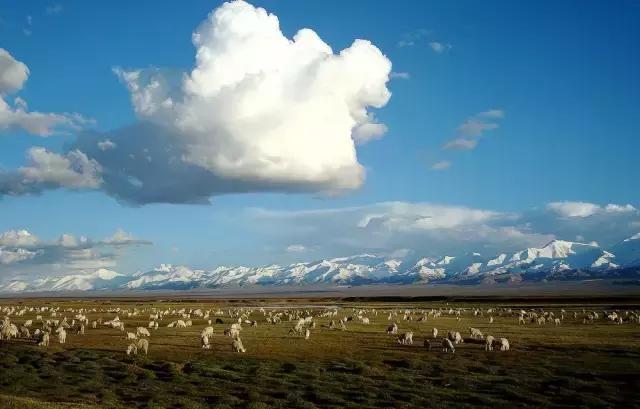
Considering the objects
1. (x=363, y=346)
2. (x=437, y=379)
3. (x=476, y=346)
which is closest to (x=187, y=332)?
(x=363, y=346)

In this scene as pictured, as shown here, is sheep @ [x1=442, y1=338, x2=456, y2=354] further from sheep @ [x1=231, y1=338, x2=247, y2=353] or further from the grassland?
sheep @ [x1=231, y1=338, x2=247, y2=353]

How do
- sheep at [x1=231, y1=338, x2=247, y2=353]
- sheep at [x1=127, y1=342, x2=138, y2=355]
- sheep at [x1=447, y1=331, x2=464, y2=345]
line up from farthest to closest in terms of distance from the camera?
sheep at [x1=447, y1=331, x2=464, y2=345] → sheep at [x1=231, y1=338, x2=247, y2=353] → sheep at [x1=127, y1=342, x2=138, y2=355]

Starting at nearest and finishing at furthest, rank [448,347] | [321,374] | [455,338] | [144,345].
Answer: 1. [321,374]
2. [144,345]
3. [448,347]
4. [455,338]

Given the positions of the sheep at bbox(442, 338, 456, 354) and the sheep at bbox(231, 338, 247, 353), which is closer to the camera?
the sheep at bbox(442, 338, 456, 354)

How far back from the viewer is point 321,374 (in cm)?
3816

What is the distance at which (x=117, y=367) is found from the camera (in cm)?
4056

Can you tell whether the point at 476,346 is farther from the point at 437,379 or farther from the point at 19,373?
the point at 19,373

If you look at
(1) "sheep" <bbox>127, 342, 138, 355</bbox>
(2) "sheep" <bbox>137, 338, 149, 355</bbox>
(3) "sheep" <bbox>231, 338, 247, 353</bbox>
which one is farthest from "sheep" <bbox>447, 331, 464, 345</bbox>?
(1) "sheep" <bbox>127, 342, 138, 355</bbox>

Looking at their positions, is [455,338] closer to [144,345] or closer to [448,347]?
[448,347]

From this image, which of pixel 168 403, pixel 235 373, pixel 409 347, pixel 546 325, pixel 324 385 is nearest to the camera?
pixel 168 403

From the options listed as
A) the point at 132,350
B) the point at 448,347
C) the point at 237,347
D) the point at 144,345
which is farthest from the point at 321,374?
the point at 132,350

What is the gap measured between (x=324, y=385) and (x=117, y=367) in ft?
52.7

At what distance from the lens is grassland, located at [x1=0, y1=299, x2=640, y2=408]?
3114 centimetres

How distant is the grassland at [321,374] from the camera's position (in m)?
31.1
